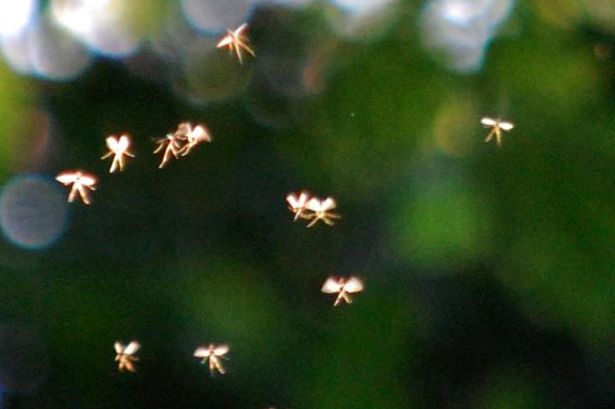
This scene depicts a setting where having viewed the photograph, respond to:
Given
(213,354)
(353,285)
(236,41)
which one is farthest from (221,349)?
(236,41)

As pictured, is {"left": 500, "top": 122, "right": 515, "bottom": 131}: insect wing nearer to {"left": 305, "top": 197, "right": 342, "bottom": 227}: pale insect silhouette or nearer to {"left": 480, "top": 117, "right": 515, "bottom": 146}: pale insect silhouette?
{"left": 480, "top": 117, "right": 515, "bottom": 146}: pale insect silhouette

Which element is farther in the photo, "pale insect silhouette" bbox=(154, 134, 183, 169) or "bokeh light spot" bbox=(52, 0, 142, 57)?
"pale insect silhouette" bbox=(154, 134, 183, 169)

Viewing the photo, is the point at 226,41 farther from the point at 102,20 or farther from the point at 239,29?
the point at 102,20

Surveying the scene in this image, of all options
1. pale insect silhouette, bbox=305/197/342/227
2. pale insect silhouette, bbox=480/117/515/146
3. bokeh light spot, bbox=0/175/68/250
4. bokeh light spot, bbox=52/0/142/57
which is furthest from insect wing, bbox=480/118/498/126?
bokeh light spot, bbox=0/175/68/250

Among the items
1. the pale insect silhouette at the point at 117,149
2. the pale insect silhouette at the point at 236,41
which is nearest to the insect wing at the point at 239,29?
the pale insect silhouette at the point at 236,41

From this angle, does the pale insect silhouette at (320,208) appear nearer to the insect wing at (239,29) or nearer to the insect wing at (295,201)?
the insect wing at (295,201)

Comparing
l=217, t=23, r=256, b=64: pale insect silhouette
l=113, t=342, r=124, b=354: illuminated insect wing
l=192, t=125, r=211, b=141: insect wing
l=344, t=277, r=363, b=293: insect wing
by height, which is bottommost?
l=113, t=342, r=124, b=354: illuminated insect wing
